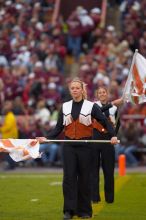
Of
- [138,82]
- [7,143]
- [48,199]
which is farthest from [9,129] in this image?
[7,143]

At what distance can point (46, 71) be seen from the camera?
3020cm

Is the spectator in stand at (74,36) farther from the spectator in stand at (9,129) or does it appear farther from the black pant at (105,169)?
the black pant at (105,169)

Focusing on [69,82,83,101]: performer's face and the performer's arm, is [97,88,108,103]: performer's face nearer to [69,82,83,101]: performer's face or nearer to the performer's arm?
the performer's arm

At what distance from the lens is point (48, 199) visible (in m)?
18.0

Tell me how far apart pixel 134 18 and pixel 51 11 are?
14.3ft

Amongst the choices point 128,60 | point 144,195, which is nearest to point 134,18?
point 128,60

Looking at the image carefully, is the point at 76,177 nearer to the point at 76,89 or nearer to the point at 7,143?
the point at 76,89

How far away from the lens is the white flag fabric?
15500mm

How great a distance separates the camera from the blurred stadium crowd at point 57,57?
1095 inches

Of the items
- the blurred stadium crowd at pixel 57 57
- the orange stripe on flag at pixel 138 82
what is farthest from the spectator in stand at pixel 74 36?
the orange stripe on flag at pixel 138 82

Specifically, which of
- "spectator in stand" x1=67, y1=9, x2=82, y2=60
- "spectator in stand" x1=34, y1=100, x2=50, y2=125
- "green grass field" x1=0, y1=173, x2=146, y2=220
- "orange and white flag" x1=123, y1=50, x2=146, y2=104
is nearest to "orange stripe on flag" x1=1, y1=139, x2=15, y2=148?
"green grass field" x1=0, y1=173, x2=146, y2=220

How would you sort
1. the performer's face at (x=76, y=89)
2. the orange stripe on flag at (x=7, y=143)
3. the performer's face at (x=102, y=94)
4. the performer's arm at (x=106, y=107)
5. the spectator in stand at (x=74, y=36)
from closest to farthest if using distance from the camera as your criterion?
the performer's face at (x=76, y=89) < the orange stripe on flag at (x=7, y=143) < the performer's arm at (x=106, y=107) < the performer's face at (x=102, y=94) < the spectator in stand at (x=74, y=36)

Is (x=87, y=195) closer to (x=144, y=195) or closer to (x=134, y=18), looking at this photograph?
(x=144, y=195)

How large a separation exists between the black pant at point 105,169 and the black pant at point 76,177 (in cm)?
246
